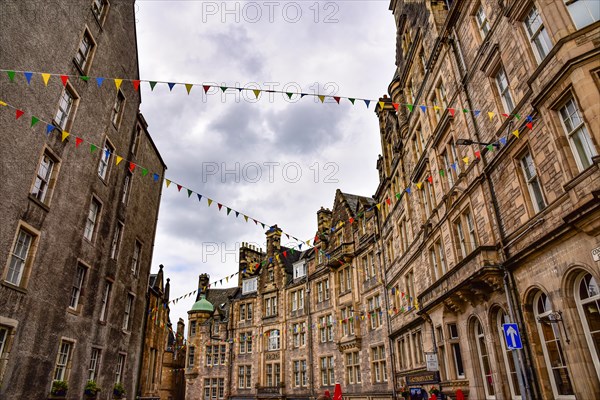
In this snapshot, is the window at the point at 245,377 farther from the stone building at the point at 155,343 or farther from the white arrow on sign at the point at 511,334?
the white arrow on sign at the point at 511,334

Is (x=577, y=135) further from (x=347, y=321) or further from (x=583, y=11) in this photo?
(x=347, y=321)

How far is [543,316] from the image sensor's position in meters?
11.0

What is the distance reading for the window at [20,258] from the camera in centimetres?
1245

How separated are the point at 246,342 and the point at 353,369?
621 inches

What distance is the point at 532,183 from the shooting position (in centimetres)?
1198

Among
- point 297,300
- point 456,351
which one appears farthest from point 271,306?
point 456,351

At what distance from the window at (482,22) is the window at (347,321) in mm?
21675

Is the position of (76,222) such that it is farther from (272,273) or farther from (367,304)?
(272,273)

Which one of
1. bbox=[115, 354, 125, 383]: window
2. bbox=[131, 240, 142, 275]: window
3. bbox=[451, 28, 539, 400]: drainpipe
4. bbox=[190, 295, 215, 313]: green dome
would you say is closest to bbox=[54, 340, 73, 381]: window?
bbox=[115, 354, 125, 383]: window

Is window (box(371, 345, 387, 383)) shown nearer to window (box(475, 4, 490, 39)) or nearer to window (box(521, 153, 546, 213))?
window (box(521, 153, 546, 213))

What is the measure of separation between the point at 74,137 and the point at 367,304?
71.4 ft

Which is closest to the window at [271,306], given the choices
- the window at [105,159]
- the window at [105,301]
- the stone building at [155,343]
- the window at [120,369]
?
the stone building at [155,343]

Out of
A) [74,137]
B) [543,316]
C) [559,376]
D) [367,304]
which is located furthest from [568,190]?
[367,304]

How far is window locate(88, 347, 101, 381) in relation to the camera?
17328mm
